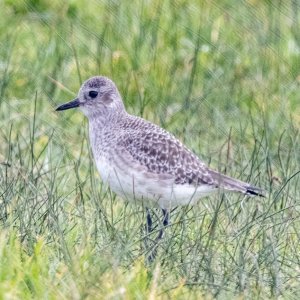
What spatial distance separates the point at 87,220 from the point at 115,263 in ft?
4.51

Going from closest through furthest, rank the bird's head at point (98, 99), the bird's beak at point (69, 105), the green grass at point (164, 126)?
the green grass at point (164, 126), the bird's head at point (98, 99), the bird's beak at point (69, 105)

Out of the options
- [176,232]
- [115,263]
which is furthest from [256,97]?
[115,263]

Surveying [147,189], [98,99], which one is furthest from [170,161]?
[98,99]

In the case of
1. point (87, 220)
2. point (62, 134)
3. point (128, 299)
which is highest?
point (128, 299)

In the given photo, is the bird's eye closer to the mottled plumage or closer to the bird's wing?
the mottled plumage

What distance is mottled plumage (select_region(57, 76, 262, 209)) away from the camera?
21.4ft

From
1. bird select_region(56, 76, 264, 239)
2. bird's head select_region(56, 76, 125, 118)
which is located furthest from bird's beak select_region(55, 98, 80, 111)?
bird select_region(56, 76, 264, 239)

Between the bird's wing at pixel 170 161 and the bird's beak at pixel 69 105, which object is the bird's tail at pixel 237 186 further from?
the bird's beak at pixel 69 105

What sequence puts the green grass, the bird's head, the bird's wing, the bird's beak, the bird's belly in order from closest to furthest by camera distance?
the green grass
the bird's belly
the bird's wing
the bird's head
the bird's beak

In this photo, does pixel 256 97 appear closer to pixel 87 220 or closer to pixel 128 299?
pixel 87 220

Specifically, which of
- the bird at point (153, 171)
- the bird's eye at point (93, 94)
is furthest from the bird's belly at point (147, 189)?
the bird's eye at point (93, 94)

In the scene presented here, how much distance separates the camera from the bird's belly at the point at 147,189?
21.2 feet

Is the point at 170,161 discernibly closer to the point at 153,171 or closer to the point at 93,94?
the point at 153,171

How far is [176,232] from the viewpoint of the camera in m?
6.05
